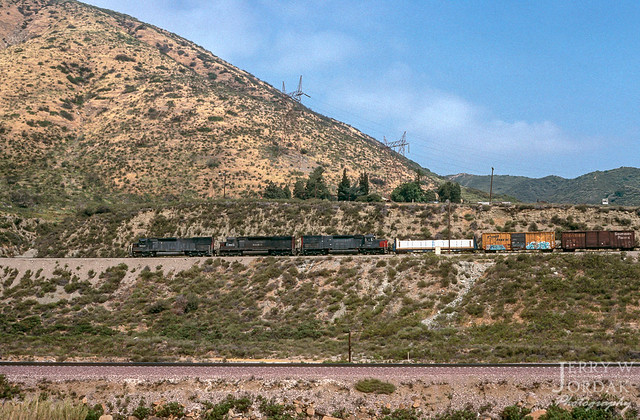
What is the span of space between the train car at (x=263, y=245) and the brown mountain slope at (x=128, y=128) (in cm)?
3241

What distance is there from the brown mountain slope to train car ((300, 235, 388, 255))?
36.1 metres

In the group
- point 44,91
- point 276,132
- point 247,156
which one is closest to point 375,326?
point 247,156

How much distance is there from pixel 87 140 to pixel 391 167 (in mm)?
75577

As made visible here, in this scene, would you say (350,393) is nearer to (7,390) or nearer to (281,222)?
(7,390)

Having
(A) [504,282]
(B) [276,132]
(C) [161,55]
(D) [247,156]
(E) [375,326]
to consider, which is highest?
(C) [161,55]

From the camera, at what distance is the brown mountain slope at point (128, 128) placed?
94.7 meters

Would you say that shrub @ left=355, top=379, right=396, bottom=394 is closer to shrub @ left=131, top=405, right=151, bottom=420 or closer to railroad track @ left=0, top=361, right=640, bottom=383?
railroad track @ left=0, top=361, right=640, bottom=383

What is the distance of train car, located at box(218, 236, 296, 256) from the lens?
5884 cm

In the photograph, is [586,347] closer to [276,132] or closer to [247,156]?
[247,156]

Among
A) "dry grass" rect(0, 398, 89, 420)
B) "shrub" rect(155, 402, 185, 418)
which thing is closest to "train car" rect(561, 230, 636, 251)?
"shrub" rect(155, 402, 185, 418)

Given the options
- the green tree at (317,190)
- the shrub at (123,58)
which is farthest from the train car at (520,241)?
the shrub at (123,58)

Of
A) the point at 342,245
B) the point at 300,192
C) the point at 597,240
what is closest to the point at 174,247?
the point at 342,245

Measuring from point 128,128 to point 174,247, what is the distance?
61879mm

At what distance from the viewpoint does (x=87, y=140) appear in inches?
4304
